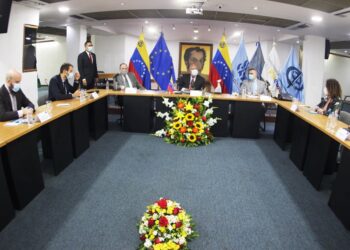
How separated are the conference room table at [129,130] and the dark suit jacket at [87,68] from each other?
874 millimetres

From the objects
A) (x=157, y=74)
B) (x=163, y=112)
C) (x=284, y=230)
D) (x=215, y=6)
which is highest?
(x=215, y=6)

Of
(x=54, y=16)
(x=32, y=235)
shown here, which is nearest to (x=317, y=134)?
(x=32, y=235)

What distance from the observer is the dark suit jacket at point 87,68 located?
6.45 metres

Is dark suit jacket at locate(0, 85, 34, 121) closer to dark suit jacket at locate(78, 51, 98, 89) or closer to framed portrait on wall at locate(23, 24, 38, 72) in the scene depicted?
dark suit jacket at locate(78, 51, 98, 89)

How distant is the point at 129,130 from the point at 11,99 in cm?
283

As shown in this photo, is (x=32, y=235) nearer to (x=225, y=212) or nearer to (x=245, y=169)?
(x=225, y=212)

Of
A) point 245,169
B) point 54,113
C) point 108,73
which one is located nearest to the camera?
point 54,113

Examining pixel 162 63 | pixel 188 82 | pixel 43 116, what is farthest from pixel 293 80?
pixel 43 116

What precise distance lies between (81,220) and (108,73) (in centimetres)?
1188

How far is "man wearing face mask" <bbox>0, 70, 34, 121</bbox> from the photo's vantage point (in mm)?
3363

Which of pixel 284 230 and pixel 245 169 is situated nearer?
pixel 284 230

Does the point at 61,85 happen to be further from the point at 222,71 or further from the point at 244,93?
the point at 222,71

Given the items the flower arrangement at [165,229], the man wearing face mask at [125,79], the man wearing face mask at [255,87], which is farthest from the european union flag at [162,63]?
the flower arrangement at [165,229]

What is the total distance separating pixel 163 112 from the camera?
616 centimetres
